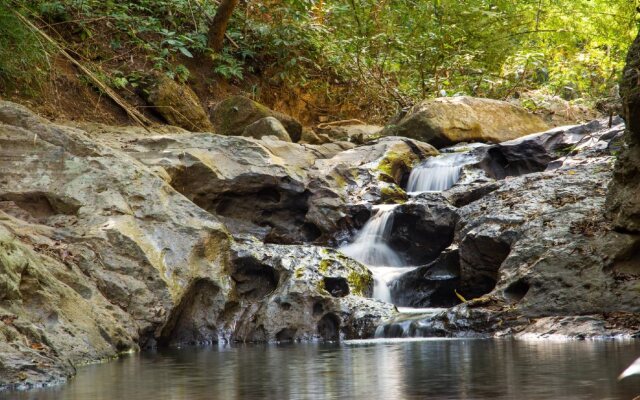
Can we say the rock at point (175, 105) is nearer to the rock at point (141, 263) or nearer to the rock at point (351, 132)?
the rock at point (351, 132)

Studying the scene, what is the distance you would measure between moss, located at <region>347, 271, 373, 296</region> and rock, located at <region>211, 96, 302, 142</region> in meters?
6.43

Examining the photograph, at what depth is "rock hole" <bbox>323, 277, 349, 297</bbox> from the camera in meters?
10.7

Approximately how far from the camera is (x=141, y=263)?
9953mm

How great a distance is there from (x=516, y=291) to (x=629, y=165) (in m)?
1.86

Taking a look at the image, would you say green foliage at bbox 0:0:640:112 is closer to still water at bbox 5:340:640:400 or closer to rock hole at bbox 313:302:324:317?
rock hole at bbox 313:302:324:317

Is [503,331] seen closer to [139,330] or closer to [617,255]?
[617,255]

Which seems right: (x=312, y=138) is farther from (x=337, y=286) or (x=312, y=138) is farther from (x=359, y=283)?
(x=337, y=286)

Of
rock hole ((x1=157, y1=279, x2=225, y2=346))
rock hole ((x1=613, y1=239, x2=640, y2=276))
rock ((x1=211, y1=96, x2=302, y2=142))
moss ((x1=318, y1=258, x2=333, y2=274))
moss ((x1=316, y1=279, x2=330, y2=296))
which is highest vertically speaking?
rock ((x1=211, y1=96, x2=302, y2=142))

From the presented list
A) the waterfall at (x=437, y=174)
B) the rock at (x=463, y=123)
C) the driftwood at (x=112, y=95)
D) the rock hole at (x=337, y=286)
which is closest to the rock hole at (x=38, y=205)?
the rock hole at (x=337, y=286)

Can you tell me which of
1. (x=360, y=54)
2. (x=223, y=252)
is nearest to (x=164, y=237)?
(x=223, y=252)

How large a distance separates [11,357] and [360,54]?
49.9 ft

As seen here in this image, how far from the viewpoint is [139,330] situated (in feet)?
31.2

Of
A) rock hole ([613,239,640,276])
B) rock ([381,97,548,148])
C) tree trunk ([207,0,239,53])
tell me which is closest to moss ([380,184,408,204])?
rock ([381,97,548,148])

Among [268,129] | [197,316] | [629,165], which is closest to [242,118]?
[268,129]
